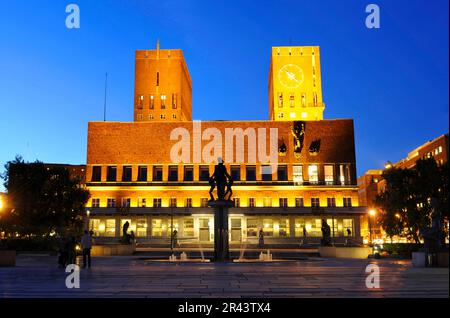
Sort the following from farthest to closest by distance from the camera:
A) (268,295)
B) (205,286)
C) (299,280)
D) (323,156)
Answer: (323,156)
(299,280)
(205,286)
(268,295)

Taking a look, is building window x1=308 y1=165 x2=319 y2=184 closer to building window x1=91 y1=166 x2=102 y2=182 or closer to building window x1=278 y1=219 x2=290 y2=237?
building window x1=278 y1=219 x2=290 y2=237

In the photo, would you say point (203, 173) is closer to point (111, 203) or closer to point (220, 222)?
point (111, 203)

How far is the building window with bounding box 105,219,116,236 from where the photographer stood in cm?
7719

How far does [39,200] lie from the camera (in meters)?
49.8

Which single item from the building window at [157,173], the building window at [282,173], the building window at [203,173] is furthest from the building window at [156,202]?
the building window at [282,173]

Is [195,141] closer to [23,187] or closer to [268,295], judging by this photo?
[23,187]

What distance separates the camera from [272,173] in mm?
81375

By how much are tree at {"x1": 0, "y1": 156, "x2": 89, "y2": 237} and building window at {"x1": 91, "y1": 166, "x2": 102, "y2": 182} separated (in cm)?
2777

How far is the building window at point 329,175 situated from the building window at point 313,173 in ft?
5.09

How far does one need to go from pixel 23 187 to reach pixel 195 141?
1469 inches

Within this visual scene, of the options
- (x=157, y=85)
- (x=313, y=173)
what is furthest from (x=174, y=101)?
(x=313, y=173)

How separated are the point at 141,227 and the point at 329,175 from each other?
1308 inches

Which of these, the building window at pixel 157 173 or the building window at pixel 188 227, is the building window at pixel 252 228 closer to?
the building window at pixel 188 227

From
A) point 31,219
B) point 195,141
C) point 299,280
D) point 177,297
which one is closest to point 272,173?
point 195,141
